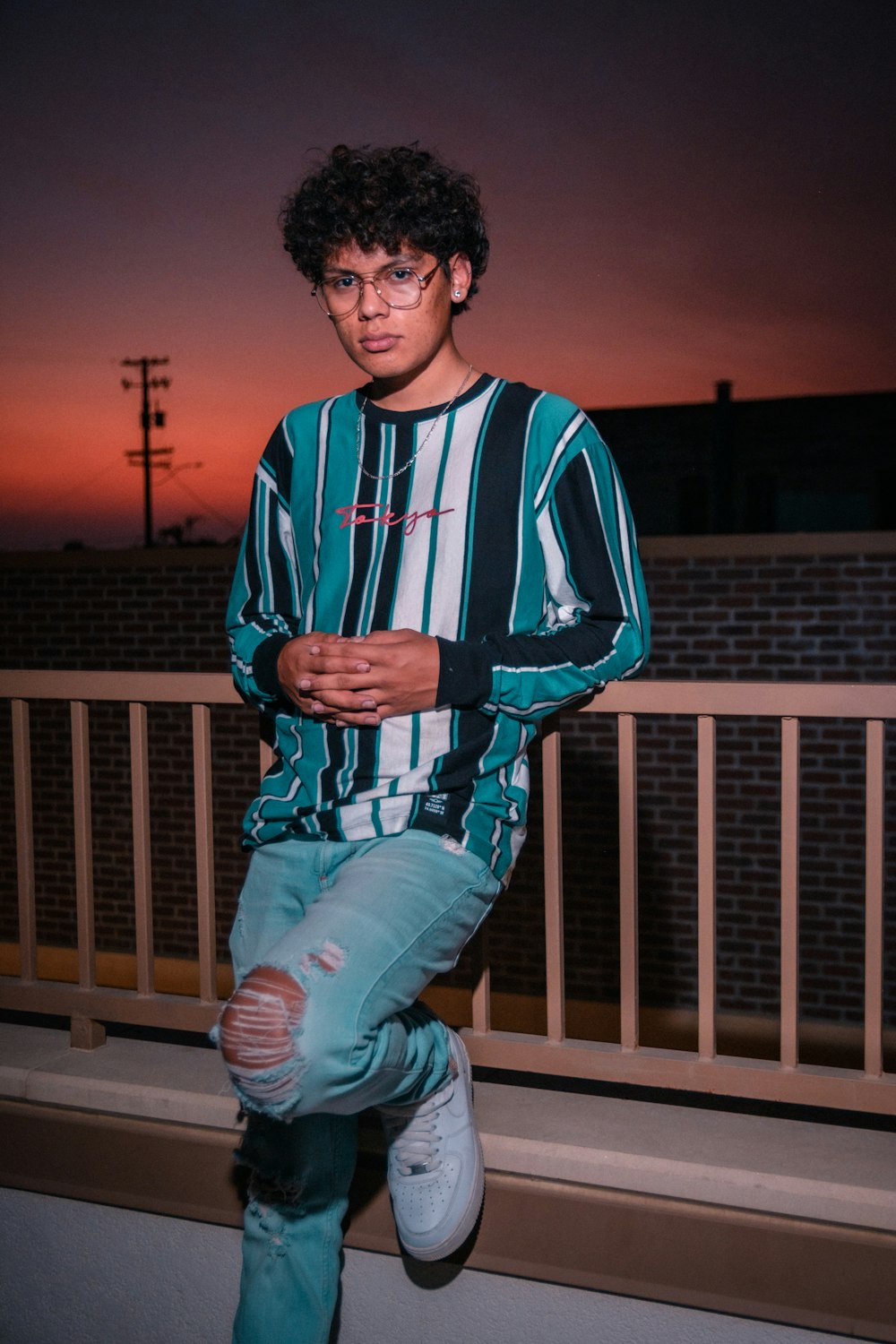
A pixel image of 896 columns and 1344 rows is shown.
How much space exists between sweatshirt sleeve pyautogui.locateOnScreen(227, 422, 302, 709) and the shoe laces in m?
0.60

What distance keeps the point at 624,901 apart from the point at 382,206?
1.11 meters

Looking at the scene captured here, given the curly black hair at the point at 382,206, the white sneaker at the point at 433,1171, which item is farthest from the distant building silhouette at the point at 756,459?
the white sneaker at the point at 433,1171

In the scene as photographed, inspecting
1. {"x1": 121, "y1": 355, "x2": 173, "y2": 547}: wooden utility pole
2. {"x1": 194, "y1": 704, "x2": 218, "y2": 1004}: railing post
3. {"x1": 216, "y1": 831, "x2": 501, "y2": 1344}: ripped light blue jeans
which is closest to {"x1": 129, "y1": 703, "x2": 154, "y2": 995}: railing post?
{"x1": 194, "y1": 704, "x2": 218, "y2": 1004}: railing post

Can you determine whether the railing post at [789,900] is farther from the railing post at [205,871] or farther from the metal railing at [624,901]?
the railing post at [205,871]

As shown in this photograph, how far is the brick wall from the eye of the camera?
24.8ft

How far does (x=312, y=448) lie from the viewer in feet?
4.82

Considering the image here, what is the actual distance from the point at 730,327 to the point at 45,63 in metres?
10.4

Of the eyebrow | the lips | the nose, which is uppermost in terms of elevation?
the eyebrow

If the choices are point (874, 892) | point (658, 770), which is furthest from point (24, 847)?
point (658, 770)

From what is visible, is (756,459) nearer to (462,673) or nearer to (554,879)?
(554,879)

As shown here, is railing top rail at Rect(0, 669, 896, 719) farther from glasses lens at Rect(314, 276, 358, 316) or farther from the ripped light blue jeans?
glasses lens at Rect(314, 276, 358, 316)

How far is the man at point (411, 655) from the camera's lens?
1250 mm

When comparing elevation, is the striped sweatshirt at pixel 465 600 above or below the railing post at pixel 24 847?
above

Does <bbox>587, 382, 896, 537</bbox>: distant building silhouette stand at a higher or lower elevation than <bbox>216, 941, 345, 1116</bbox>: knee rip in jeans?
higher
